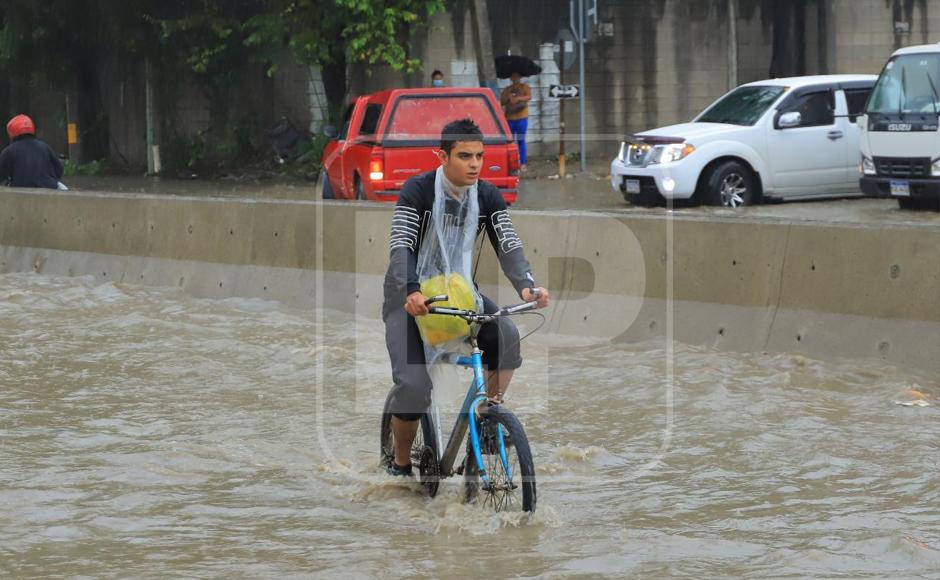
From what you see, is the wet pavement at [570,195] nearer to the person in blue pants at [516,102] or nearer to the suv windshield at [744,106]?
the person in blue pants at [516,102]

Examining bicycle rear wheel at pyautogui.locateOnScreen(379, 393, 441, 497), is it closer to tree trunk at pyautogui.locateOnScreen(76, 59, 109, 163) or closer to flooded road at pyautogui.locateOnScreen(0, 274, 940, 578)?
flooded road at pyautogui.locateOnScreen(0, 274, 940, 578)

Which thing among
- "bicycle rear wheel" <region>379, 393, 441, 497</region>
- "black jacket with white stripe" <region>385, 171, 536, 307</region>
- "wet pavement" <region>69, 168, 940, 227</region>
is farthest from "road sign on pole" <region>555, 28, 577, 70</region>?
"black jacket with white stripe" <region>385, 171, 536, 307</region>

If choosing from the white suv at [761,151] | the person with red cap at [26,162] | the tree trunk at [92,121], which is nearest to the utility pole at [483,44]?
the white suv at [761,151]

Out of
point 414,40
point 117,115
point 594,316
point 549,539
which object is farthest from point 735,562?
point 117,115

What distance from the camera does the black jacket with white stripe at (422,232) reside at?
6.70 meters

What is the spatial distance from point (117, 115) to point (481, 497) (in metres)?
29.7

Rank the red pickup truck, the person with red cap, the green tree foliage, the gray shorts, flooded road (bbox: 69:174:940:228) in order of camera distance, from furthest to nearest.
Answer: the green tree foliage
flooded road (bbox: 69:174:940:228)
the red pickup truck
the person with red cap
the gray shorts

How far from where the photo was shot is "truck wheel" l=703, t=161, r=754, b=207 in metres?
20.0

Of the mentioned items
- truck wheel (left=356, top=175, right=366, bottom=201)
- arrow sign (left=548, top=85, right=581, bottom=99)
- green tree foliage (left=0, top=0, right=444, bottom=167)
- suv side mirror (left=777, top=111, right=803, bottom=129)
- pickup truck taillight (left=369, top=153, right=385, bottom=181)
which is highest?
green tree foliage (left=0, top=0, right=444, bottom=167)

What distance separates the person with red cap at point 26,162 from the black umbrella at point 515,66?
497 inches

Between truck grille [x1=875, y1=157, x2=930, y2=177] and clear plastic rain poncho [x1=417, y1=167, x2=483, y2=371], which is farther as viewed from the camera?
truck grille [x1=875, y1=157, x2=930, y2=177]

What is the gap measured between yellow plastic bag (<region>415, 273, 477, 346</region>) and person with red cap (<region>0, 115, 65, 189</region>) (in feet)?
39.9

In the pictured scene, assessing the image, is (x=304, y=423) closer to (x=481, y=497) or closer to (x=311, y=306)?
(x=481, y=497)

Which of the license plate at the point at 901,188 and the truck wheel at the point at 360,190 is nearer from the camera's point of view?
the license plate at the point at 901,188
